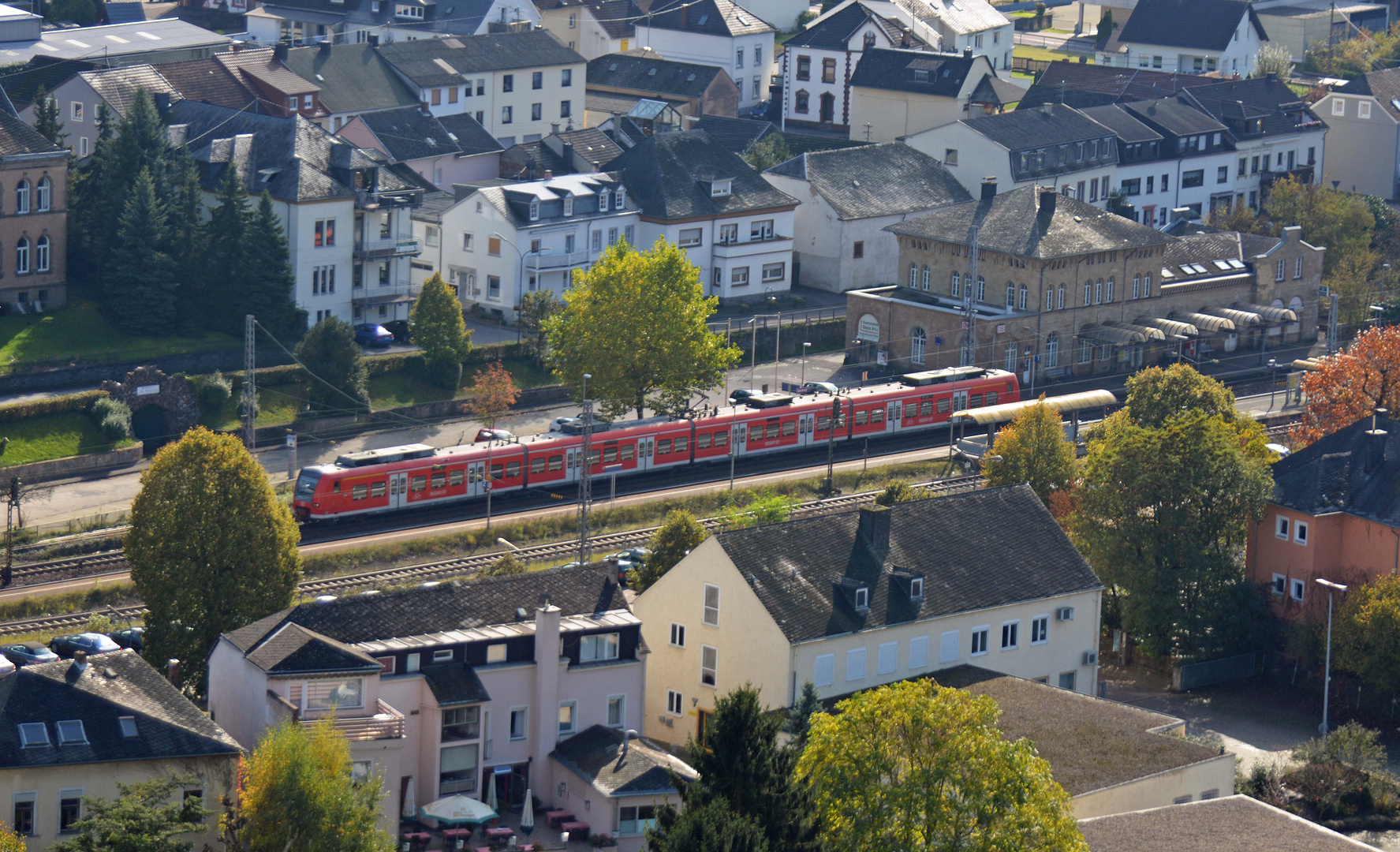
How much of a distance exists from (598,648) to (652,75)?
92119 millimetres

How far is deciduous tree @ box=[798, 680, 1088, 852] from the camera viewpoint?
50.8 meters

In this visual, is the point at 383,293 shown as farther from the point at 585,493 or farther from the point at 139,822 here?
the point at 139,822

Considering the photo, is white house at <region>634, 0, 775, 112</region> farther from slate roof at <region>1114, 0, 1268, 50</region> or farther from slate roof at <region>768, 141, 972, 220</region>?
slate roof at <region>1114, 0, 1268, 50</region>

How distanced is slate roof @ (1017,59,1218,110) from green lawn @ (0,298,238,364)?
219 ft

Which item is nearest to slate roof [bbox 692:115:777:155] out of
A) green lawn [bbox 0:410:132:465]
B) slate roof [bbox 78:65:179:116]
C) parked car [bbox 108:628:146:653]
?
slate roof [bbox 78:65:179:116]

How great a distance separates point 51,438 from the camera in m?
96.8

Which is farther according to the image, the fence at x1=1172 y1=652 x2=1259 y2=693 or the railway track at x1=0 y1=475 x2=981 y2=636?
the fence at x1=1172 y1=652 x2=1259 y2=693

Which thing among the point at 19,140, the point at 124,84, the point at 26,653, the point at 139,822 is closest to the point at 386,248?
the point at 19,140

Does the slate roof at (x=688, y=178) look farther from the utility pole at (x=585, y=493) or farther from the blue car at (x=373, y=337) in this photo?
the utility pole at (x=585, y=493)

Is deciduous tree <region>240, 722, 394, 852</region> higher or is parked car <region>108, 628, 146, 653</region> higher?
deciduous tree <region>240, 722, 394, 852</region>

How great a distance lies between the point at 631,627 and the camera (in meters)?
69.1

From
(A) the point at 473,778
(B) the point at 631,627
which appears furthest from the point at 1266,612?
(A) the point at 473,778

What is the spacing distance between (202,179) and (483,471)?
27503mm

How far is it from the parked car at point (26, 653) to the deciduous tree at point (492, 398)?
107ft
